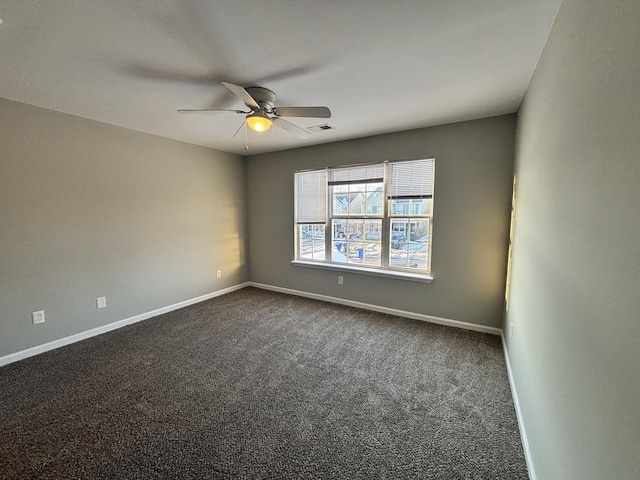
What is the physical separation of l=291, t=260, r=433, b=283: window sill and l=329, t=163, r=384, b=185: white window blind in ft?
4.23

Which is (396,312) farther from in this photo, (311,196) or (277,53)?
(277,53)

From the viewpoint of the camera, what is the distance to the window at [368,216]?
3.53 meters

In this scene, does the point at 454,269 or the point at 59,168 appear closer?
the point at 59,168

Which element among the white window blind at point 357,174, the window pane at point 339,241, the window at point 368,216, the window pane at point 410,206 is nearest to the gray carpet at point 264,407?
the window at point 368,216

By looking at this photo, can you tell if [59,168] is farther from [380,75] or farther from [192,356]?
[380,75]

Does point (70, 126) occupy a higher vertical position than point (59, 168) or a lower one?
higher

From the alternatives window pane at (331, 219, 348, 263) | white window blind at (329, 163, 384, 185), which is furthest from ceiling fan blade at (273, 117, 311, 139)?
window pane at (331, 219, 348, 263)

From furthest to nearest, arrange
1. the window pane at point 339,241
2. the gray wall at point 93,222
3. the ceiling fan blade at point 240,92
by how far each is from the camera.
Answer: the window pane at point 339,241 → the gray wall at point 93,222 → the ceiling fan blade at point 240,92

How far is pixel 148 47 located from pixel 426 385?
3242mm

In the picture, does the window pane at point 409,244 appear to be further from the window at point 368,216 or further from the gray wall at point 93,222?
the gray wall at point 93,222

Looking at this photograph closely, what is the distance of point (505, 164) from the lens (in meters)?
2.94

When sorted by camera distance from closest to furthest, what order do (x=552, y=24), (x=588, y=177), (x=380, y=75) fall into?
(x=588, y=177)
(x=552, y=24)
(x=380, y=75)

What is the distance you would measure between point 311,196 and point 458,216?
223cm

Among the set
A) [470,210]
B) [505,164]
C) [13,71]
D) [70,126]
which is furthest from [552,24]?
[70,126]
